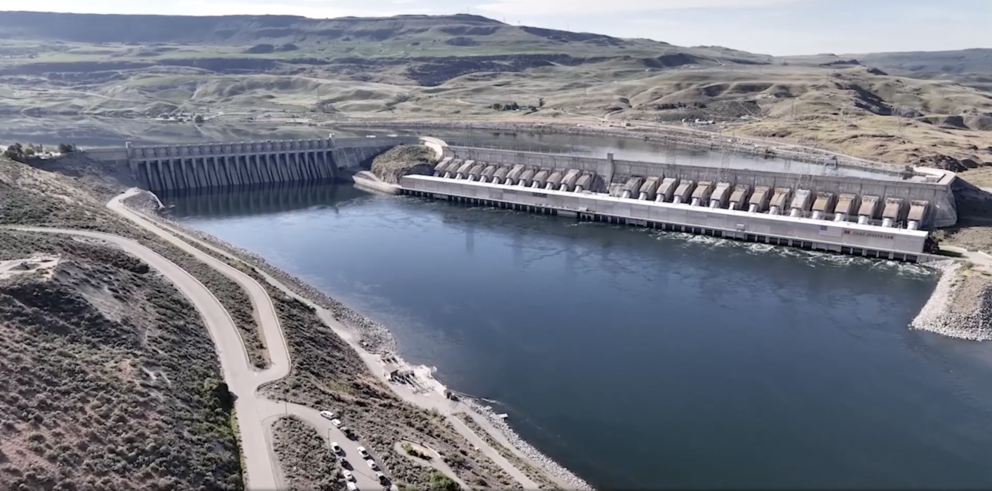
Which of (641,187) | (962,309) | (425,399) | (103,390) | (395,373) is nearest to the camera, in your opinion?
(103,390)

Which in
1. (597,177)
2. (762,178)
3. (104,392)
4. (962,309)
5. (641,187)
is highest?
(762,178)

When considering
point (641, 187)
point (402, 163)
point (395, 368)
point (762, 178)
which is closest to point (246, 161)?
point (402, 163)

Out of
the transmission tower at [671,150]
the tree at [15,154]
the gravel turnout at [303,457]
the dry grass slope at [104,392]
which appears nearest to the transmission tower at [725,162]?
the transmission tower at [671,150]

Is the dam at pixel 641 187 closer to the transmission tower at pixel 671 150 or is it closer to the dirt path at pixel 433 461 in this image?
the transmission tower at pixel 671 150

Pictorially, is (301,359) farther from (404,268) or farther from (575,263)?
(575,263)

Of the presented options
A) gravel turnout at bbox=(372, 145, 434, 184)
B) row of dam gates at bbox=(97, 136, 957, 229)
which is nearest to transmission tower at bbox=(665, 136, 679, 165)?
row of dam gates at bbox=(97, 136, 957, 229)

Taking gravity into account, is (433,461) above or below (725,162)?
below

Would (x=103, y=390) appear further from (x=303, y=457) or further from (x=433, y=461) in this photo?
(x=433, y=461)

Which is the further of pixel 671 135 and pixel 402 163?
pixel 671 135
